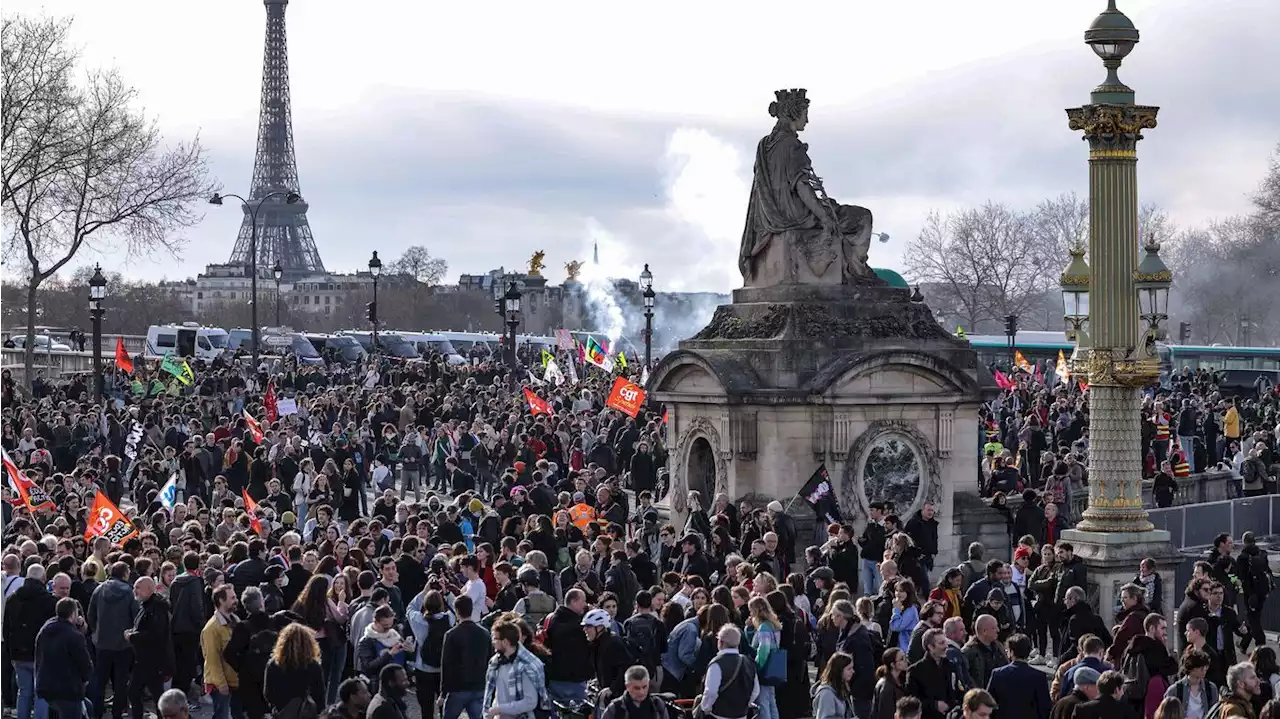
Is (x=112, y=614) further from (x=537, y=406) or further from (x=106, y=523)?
(x=537, y=406)

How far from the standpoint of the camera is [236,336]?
255 ft

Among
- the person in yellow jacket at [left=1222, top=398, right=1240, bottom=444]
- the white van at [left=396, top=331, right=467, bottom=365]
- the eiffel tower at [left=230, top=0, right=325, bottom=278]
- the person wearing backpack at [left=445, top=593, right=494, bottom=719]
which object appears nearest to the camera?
the person wearing backpack at [left=445, top=593, right=494, bottom=719]

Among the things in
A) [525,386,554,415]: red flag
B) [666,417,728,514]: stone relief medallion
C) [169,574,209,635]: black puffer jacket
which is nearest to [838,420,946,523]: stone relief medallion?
[666,417,728,514]: stone relief medallion

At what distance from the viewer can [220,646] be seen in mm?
14719

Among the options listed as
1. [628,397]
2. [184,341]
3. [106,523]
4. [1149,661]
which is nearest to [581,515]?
[106,523]

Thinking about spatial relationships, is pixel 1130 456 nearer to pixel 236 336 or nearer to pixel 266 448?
pixel 266 448

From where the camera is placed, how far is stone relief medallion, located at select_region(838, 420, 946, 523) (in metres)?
23.9

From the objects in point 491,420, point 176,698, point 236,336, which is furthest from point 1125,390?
point 236,336

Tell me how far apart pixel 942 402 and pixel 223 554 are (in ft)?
32.1

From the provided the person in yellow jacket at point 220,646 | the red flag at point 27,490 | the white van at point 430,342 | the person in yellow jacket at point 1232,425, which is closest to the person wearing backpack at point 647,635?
the person in yellow jacket at point 220,646

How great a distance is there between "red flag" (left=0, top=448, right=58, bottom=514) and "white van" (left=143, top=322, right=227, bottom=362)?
48958 mm

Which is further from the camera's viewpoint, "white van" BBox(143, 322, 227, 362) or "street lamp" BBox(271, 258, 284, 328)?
"white van" BBox(143, 322, 227, 362)

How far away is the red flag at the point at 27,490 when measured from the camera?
71.8 feet

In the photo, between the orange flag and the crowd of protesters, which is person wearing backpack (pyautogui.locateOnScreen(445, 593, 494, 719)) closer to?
the crowd of protesters
